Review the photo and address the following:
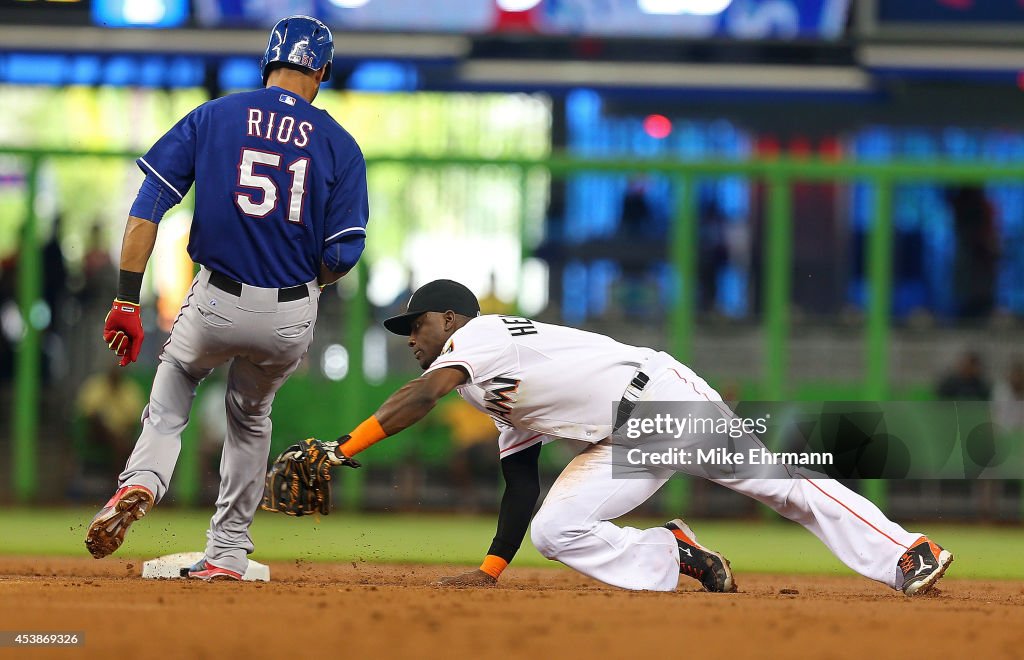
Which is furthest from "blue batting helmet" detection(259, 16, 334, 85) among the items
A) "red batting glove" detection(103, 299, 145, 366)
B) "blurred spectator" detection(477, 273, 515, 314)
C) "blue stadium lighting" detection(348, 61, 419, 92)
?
"blue stadium lighting" detection(348, 61, 419, 92)

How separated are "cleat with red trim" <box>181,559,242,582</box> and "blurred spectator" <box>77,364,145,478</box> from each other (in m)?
3.85

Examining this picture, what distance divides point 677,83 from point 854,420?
3.24 m

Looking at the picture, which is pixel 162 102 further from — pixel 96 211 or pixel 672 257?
pixel 672 257

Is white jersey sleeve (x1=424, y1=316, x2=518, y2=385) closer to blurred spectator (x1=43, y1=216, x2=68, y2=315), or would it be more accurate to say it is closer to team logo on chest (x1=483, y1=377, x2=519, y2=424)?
team logo on chest (x1=483, y1=377, x2=519, y2=424)

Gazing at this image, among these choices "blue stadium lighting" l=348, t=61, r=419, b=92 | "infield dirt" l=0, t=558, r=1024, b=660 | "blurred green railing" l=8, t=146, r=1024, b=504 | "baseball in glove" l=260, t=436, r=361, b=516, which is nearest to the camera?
"infield dirt" l=0, t=558, r=1024, b=660

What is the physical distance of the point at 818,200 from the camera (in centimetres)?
925

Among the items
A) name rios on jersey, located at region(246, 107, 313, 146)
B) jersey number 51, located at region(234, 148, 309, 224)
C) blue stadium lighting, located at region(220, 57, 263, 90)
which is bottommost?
jersey number 51, located at region(234, 148, 309, 224)

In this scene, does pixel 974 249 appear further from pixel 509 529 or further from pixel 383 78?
pixel 509 529

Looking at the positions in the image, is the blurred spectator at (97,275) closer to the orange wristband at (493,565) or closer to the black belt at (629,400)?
the orange wristband at (493,565)

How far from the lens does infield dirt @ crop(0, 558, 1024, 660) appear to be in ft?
11.1

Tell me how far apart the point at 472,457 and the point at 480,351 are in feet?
13.8

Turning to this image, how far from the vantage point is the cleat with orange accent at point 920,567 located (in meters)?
4.70

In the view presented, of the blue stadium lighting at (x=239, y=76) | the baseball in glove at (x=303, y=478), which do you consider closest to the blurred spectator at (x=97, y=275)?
the blue stadium lighting at (x=239, y=76)

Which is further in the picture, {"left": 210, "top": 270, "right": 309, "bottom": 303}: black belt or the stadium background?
the stadium background
